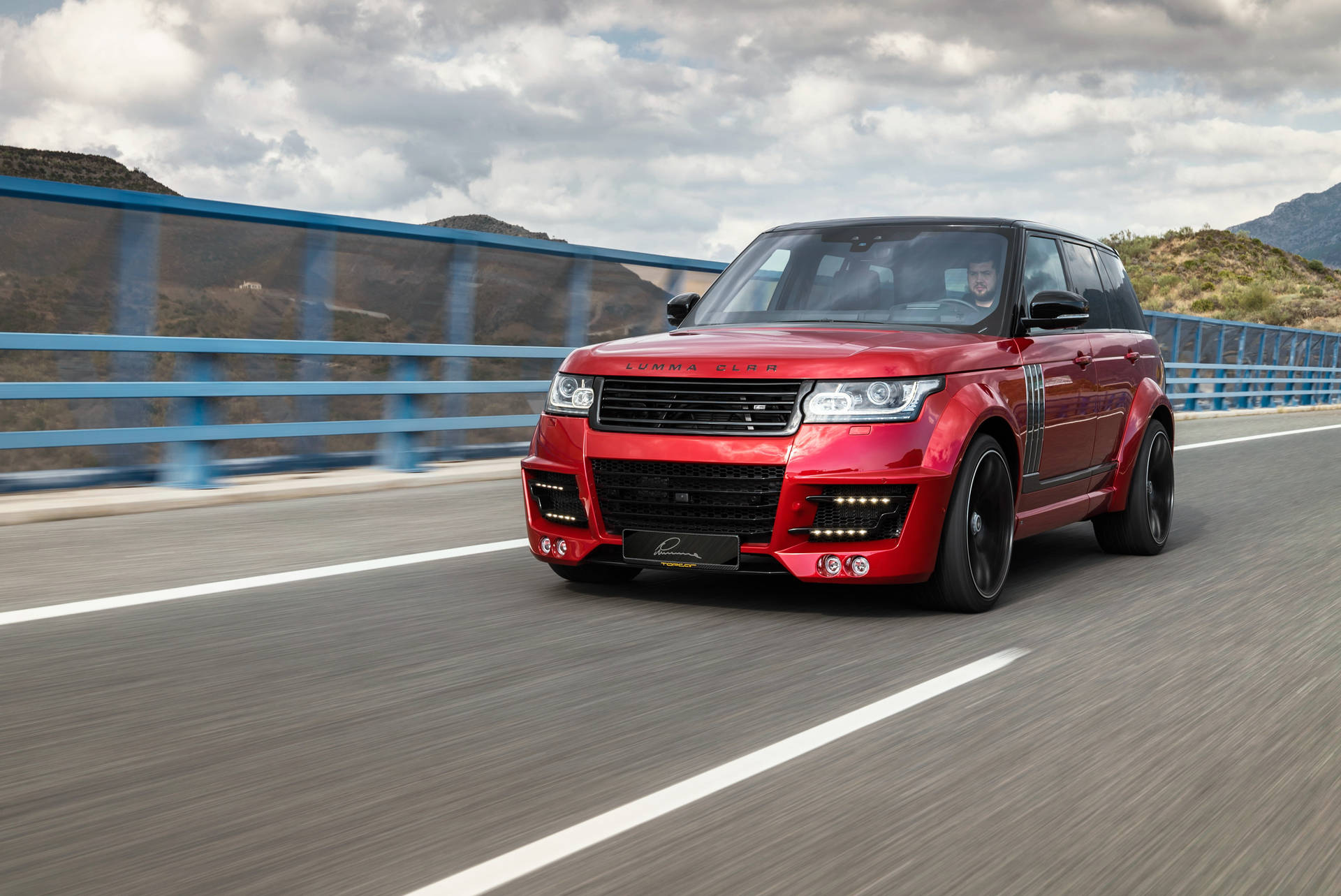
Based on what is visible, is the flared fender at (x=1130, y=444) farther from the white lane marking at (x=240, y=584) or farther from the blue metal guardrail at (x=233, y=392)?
the blue metal guardrail at (x=233, y=392)

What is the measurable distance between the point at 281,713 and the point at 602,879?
175 centimetres

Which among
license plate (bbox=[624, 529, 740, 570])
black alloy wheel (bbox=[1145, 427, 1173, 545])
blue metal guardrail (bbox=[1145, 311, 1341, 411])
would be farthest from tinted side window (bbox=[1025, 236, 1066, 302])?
blue metal guardrail (bbox=[1145, 311, 1341, 411])

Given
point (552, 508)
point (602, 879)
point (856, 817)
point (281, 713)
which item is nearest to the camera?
point (602, 879)

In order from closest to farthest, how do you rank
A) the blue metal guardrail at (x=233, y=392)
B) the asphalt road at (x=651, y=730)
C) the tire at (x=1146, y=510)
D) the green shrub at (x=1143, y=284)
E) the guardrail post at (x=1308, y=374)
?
the asphalt road at (x=651, y=730) → the tire at (x=1146, y=510) → the blue metal guardrail at (x=233, y=392) → the guardrail post at (x=1308, y=374) → the green shrub at (x=1143, y=284)

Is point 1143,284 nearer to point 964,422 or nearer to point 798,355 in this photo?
point 964,422

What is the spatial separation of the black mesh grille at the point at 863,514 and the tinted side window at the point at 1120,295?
10.3 ft

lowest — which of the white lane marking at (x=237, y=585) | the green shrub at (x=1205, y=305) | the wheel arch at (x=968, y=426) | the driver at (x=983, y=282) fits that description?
the white lane marking at (x=237, y=585)

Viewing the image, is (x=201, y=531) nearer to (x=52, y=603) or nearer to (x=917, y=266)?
(x=52, y=603)

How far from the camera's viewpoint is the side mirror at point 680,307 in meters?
7.93

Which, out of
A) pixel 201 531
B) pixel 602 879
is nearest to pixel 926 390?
pixel 602 879

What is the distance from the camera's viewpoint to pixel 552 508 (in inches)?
270

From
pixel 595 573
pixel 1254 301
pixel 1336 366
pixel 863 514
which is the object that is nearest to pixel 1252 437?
pixel 595 573

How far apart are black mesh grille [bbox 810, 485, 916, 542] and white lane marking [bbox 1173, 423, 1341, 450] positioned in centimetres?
1248

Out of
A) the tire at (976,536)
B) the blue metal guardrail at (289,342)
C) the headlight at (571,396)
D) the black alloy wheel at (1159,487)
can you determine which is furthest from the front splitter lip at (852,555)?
the blue metal guardrail at (289,342)
